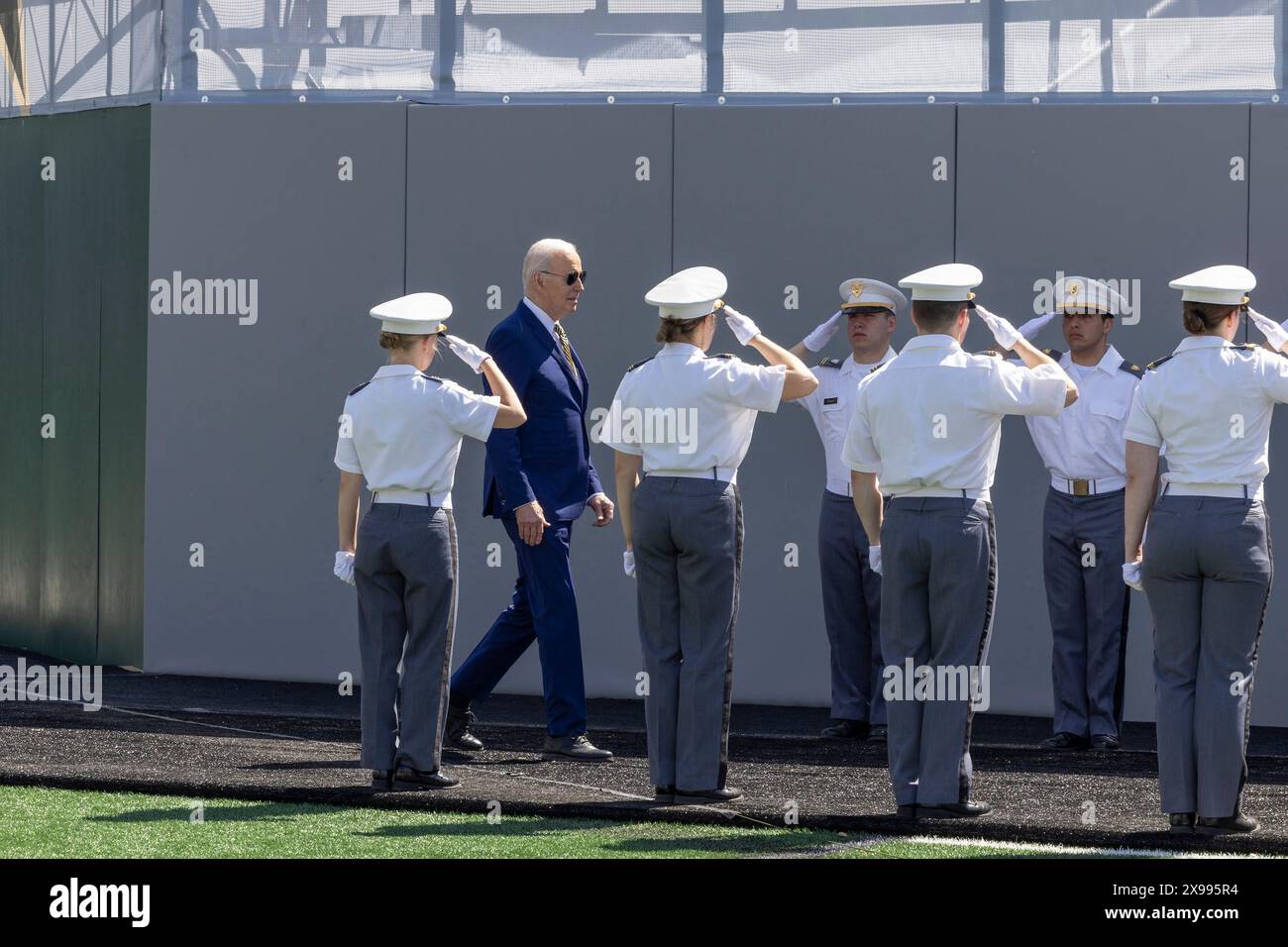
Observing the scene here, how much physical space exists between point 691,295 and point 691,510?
723 millimetres

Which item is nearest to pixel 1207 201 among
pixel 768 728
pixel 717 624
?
pixel 768 728

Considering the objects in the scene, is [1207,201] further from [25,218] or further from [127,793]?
[25,218]

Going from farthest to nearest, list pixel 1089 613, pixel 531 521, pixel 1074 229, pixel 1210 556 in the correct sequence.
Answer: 1. pixel 1074 229
2. pixel 1089 613
3. pixel 531 521
4. pixel 1210 556

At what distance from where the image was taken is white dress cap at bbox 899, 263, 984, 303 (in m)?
6.23

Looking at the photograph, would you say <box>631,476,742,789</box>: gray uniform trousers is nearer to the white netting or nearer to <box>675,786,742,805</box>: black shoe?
<box>675,786,742,805</box>: black shoe

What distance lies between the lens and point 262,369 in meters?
10.0

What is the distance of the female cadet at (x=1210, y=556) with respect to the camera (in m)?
6.06

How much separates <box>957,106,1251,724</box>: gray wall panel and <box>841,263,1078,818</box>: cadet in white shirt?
295 centimetres

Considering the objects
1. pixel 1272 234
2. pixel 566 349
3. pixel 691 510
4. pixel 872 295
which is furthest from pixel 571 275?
pixel 1272 234

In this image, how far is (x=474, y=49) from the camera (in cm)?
977

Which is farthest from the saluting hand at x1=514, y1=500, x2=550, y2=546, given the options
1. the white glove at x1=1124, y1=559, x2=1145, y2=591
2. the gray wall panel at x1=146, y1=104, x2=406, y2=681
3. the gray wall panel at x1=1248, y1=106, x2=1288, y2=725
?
the gray wall panel at x1=1248, y1=106, x2=1288, y2=725

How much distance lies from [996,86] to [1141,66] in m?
0.67

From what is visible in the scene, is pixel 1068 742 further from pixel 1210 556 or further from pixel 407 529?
pixel 407 529

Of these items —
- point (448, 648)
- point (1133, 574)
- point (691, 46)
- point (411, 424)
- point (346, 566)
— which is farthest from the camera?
point (691, 46)
